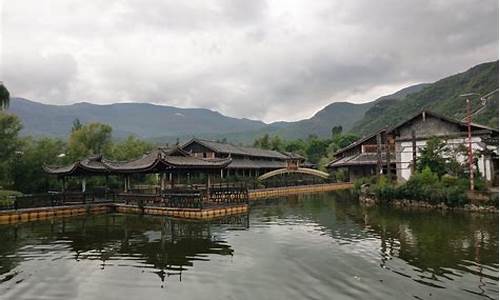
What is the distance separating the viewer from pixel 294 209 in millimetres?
29141

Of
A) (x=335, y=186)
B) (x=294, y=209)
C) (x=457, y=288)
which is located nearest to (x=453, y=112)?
(x=335, y=186)

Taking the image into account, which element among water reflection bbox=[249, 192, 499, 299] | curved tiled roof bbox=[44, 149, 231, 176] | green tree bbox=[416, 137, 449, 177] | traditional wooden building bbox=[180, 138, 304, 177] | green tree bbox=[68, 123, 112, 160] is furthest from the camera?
traditional wooden building bbox=[180, 138, 304, 177]

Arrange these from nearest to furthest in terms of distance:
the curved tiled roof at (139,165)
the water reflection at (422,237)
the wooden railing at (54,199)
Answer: the water reflection at (422,237), the wooden railing at (54,199), the curved tiled roof at (139,165)

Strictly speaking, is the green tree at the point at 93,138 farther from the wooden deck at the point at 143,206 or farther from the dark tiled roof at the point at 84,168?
the wooden deck at the point at 143,206

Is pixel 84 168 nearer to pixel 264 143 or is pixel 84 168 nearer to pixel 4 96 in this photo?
pixel 4 96

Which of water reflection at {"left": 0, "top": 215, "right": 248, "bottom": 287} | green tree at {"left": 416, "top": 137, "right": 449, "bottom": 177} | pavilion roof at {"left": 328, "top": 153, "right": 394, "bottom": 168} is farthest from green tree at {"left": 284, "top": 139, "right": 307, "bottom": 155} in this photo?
water reflection at {"left": 0, "top": 215, "right": 248, "bottom": 287}

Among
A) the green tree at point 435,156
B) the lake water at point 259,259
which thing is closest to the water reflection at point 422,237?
the lake water at point 259,259

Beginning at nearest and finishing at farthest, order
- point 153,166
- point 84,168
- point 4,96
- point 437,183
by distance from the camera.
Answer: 1. point 4,96
2. point 437,183
3. point 153,166
4. point 84,168

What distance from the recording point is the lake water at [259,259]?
10367 mm

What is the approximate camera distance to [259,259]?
13750mm

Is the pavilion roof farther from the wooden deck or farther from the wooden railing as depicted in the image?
the wooden railing

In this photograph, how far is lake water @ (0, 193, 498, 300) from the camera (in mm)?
10367

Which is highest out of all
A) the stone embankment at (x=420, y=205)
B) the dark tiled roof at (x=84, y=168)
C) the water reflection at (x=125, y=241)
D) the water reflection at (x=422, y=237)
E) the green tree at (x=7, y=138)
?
the green tree at (x=7, y=138)

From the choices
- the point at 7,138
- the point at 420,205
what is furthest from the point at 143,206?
the point at 420,205
